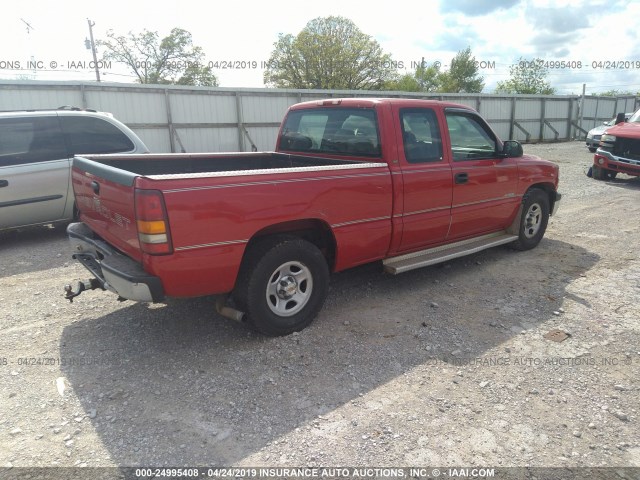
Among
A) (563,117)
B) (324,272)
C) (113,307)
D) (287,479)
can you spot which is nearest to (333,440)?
(287,479)

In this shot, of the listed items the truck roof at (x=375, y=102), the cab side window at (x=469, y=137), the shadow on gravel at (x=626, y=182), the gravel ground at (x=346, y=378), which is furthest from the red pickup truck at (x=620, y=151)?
the truck roof at (x=375, y=102)

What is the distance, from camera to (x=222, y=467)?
7.88ft

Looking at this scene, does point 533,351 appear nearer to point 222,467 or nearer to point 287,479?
point 287,479

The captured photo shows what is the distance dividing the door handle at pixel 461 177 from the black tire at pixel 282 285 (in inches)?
69.8

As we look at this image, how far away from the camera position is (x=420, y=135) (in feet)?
14.6

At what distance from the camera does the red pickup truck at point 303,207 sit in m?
3.02

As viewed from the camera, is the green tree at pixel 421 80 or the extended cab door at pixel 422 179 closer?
the extended cab door at pixel 422 179

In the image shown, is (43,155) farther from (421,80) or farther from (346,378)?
(421,80)

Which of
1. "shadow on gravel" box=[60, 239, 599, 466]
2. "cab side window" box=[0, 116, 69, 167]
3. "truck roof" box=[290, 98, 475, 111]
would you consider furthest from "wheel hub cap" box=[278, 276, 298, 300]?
"cab side window" box=[0, 116, 69, 167]

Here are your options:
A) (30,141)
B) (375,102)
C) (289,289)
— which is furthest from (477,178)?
(30,141)

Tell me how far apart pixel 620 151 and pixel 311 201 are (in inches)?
417

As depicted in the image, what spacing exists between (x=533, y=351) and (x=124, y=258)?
316 centimetres

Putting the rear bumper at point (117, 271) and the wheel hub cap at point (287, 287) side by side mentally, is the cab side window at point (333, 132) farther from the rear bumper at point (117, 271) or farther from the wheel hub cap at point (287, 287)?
the rear bumper at point (117, 271)

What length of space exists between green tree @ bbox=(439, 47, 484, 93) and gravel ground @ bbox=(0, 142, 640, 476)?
182 feet
